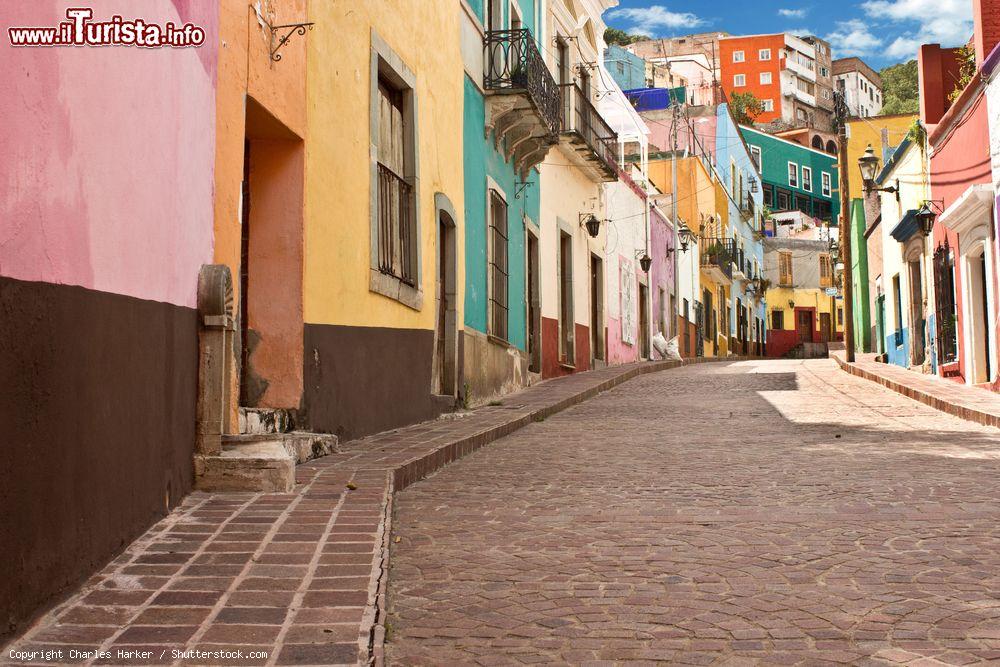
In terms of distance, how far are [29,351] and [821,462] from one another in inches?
237

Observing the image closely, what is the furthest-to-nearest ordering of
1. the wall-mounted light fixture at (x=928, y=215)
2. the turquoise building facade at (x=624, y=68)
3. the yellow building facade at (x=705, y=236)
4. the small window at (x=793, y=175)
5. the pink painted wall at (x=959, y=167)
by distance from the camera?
1. the small window at (x=793, y=175)
2. the turquoise building facade at (x=624, y=68)
3. the yellow building facade at (x=705, y=236)
4. the wall-mounted light fixture at (x=928, y=215)
5. the pink painted wall at (x=959, y=167)

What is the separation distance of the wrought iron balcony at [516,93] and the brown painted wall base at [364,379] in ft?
15.0

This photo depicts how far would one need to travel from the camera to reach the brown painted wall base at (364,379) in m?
7.73

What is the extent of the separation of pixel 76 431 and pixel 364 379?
5113mm

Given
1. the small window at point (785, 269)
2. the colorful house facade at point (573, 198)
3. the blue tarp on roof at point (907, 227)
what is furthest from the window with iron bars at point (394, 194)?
the small window at point (785, 269)

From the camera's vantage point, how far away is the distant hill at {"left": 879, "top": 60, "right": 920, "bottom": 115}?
8575cm

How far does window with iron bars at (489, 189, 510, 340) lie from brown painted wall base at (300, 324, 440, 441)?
335 centimetres

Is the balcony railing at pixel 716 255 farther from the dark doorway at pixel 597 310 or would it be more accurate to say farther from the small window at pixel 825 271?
the small window at pixel 825 271

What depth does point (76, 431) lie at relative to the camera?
12.0 ft

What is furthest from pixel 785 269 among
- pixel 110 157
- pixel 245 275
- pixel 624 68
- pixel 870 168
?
pixel 110 157

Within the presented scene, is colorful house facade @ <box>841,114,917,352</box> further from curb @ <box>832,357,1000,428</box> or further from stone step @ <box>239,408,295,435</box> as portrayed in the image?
stone step @ <box>239,408,295,435</box>

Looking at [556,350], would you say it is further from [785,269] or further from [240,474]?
[785,269]

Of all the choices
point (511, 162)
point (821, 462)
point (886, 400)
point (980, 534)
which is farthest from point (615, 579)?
point (511, 162)

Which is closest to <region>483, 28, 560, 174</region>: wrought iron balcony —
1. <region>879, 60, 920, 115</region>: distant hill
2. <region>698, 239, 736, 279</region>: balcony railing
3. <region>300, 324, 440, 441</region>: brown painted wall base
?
<region>300, 324, 440, 441</region>: brown painted wall base
